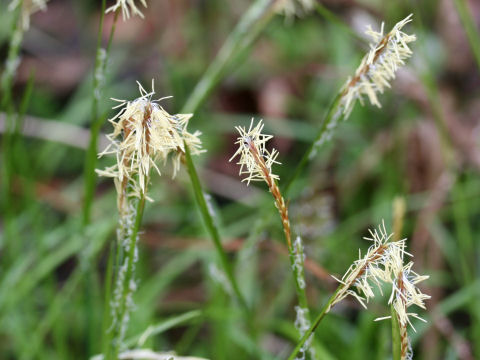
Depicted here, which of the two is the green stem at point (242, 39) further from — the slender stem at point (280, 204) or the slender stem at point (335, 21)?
the slender stem at point (280, 204)

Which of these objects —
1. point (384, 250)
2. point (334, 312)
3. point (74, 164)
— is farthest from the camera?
point (74, 164)

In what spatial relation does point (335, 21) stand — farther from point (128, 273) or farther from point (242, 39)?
point (128, 273)

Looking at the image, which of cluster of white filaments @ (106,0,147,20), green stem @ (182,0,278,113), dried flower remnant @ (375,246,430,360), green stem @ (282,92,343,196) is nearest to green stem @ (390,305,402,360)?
dried flower remnant @ (375,246,430,360)

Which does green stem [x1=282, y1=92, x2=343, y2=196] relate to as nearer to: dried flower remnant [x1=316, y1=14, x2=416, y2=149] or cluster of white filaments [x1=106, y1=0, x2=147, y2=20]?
dried flower remnant [x1=316, y1=14, x2=416, y2=149]

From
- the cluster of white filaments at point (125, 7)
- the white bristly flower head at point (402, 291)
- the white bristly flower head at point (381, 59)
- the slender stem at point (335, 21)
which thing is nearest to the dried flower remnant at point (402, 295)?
the white bristly flower head at point (402, 291)

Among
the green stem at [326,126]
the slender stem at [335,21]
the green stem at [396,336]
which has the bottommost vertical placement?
the green stem at [396,336]

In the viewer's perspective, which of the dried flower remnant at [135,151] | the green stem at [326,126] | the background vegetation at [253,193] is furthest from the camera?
the background vegetation at [253,193]

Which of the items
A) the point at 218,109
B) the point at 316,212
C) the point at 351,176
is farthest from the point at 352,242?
the point at 218,109

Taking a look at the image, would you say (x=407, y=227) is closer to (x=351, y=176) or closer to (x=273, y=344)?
(x=351, y=176)

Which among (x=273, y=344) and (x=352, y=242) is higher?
(x=352, y=242)
